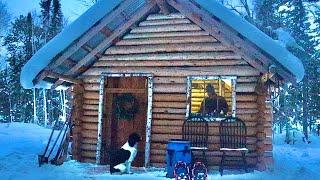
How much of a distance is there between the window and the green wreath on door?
181 cm

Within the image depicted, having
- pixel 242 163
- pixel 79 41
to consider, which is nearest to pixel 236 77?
pixel 242 163

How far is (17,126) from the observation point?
20438 mm

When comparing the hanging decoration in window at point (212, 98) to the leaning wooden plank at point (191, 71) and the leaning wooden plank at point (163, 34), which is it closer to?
the leaning wooden plank at point (191, 71)

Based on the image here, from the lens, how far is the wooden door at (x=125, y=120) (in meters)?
11.8

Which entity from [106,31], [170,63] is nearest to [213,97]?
[170,63]

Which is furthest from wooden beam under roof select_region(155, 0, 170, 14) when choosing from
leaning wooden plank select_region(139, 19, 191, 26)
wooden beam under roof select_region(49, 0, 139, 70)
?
wooden beam under roof select_region(49, 0, 139, 70)

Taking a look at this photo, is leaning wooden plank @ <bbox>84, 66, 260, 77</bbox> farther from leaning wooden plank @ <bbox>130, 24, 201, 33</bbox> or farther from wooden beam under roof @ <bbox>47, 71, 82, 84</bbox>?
leaning wooden plank @ <bbox>130, 24, 201, 33</bbox>

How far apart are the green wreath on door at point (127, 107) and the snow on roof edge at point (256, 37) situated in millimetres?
3716

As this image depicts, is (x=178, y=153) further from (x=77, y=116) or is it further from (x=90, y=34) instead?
(x=90, y=34)

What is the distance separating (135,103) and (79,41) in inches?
103

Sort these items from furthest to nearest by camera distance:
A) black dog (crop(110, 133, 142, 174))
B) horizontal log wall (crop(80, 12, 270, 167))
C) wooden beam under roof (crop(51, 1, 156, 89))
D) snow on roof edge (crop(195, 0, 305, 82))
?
wooden beam under roof (crop(51, 1, 156, 89))
horizontal log wall (crop(80, 12, 270, 167))
black dog (crop(110, 133, 142, 174))
snow on roof edge (crop(195, 0, 305, 82))

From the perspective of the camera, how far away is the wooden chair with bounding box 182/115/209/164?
10.8 m

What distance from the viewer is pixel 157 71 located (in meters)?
11.5

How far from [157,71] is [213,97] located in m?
1.91
